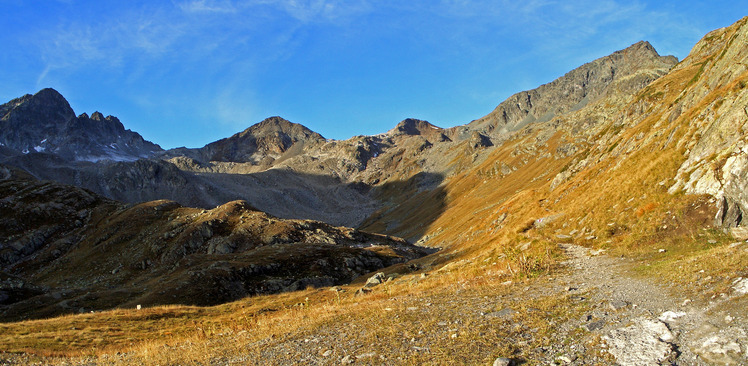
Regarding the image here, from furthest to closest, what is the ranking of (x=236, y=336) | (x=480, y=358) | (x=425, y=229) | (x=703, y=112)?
(x=425, y=229), (x=703, y=112), (x=236, y=336), (x=480, y=358)

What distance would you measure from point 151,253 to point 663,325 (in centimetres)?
8803

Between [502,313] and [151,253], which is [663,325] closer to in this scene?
[502,313]

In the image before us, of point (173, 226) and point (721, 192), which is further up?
point (173, 226)

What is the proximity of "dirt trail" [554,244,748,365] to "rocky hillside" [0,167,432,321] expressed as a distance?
43071mm

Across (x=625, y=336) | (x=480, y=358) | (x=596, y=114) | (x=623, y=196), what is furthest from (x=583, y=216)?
(x=596, y=114)

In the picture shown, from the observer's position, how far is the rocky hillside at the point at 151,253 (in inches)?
1855

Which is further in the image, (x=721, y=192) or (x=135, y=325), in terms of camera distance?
(x=135, y=325)

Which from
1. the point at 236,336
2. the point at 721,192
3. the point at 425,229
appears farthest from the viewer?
the point at 425,229

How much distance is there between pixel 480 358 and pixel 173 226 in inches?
3674

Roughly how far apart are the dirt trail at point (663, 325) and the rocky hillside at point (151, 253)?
43.1 metres

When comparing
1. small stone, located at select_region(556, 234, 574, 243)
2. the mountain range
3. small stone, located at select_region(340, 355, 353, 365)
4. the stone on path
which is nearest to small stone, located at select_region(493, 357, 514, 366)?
the stone on path

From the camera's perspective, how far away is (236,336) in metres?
18.0

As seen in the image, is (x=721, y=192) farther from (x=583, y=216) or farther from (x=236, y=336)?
(x=236, y=336)

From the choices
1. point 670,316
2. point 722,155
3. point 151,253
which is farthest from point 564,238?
point 151,253
